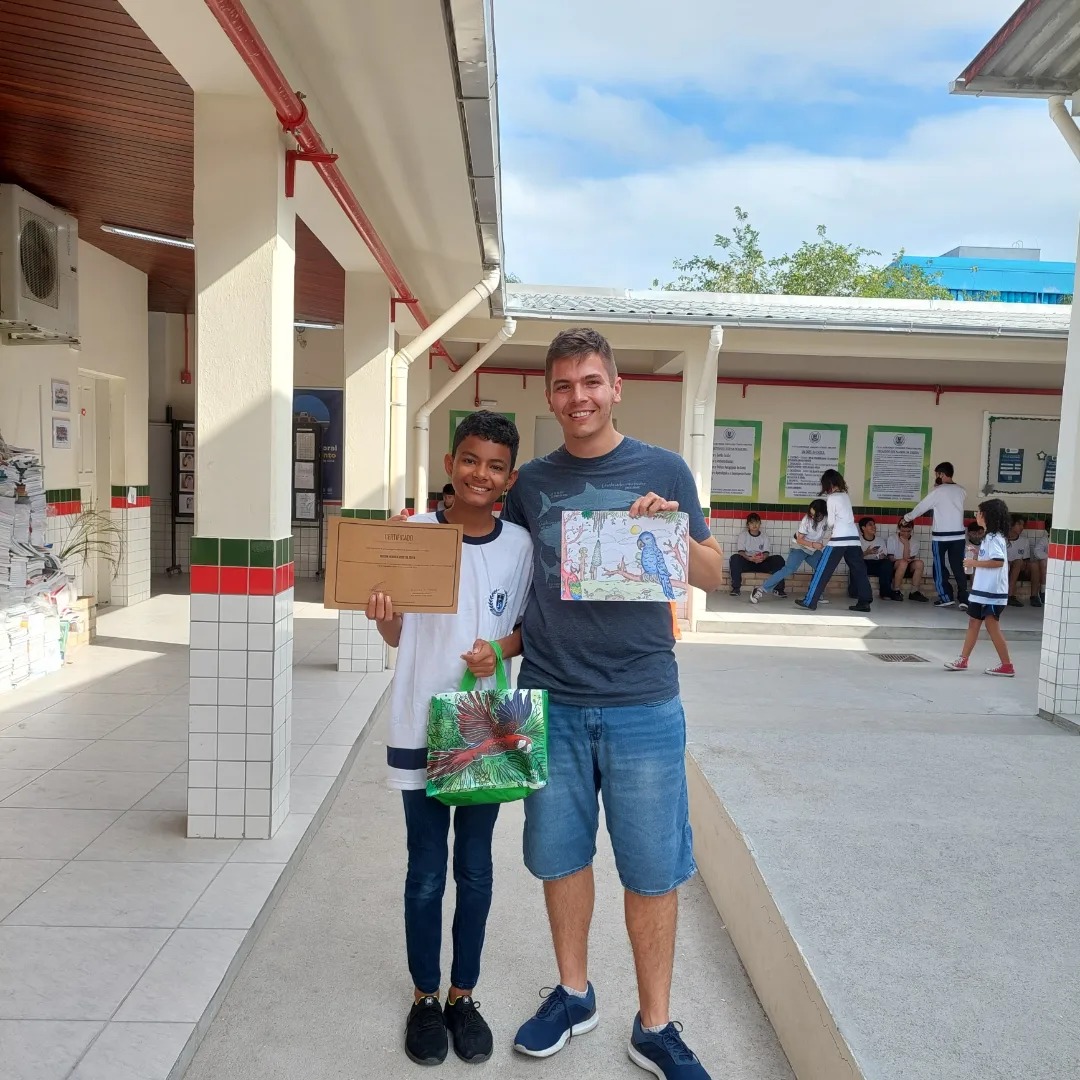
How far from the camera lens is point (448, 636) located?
2379 mm

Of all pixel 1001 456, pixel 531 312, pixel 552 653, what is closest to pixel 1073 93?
pixel 531 312

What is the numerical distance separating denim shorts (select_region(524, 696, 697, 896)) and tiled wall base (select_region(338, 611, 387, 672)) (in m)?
4.48

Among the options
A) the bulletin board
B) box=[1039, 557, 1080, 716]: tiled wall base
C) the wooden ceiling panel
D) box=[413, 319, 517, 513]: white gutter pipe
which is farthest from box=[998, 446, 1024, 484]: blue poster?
the wooden ceiling panel

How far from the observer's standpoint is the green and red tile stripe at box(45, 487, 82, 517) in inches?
289

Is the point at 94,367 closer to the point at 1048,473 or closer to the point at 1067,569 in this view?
the point at 1067,569

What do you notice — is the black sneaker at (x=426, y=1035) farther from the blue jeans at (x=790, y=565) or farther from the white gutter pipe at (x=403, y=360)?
the blue jeans at (x=790, y=565)

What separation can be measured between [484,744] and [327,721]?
3419mm

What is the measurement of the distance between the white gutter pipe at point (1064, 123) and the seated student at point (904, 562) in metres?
6.73

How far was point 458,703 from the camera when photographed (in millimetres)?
2289

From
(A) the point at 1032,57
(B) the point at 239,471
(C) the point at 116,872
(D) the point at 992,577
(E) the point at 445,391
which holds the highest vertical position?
(A) the point at 1032,57

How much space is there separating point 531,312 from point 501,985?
663cm

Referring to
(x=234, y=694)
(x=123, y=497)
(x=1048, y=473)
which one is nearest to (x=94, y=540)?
(x=123, y=497)

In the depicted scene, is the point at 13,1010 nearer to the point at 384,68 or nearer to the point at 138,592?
the point at 384,68

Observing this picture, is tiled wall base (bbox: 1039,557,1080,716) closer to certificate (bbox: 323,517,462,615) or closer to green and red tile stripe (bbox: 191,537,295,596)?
green and red tile stripe (bbox: 191,537,295,596)
